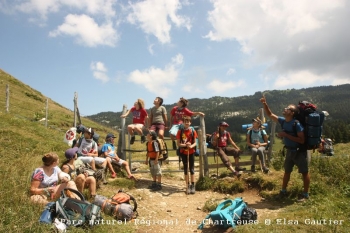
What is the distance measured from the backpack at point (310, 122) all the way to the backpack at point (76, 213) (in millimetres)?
5012

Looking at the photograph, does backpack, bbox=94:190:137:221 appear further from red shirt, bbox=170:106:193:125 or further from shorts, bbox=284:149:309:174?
shorts, bbox=284:149:309:174

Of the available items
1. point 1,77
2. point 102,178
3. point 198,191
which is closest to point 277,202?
point 198,191

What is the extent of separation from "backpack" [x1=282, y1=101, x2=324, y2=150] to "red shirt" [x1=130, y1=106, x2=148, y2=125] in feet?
16.4

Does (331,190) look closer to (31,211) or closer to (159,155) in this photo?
(159,155)

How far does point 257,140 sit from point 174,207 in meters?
3.93

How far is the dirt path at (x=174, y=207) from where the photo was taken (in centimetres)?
581

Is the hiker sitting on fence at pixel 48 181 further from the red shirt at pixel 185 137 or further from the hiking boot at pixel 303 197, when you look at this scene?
the hiking boot at pixel 303 197

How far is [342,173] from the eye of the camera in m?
7.54

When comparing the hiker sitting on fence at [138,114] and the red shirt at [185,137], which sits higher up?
the hiker sitting on fence at [138,114]

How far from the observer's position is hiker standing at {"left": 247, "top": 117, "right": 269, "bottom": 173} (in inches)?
351

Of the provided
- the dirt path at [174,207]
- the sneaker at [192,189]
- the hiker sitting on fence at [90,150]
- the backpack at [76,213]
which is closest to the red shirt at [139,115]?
the hiker sitting on fence at [90,150]

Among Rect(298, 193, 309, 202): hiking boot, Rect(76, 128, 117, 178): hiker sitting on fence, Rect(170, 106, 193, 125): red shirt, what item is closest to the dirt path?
Rect(298, 193, 309, 202): hiking boot

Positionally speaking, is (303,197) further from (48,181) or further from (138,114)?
(48,181)

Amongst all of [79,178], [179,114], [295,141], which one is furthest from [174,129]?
[295,141]
